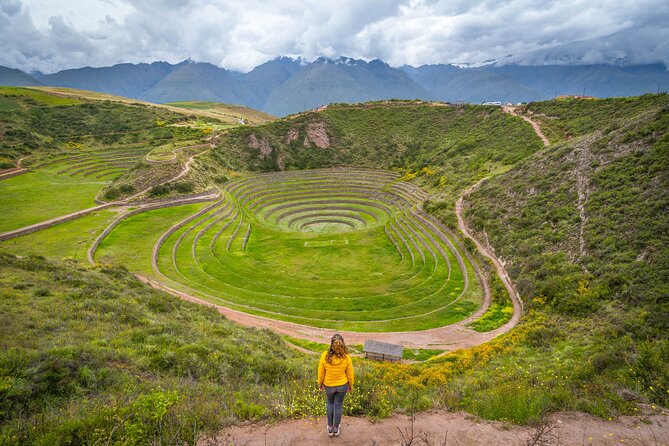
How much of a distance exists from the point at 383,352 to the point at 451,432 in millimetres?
9651

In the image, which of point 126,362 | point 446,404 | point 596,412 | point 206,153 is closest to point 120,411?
point 126,362

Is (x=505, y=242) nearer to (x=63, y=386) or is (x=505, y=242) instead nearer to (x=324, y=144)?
(x=63, y=386)

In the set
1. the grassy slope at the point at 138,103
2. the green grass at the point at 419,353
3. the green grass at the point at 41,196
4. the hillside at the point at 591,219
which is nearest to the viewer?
the green grass at the point at 419,353

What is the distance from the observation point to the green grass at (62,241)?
26.2 m

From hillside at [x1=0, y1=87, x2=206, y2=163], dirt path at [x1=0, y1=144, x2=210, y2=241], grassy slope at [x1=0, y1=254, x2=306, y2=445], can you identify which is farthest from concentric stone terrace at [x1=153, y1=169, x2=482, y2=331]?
hillside at [x1=0, y1=87, x2=206, y2=163]

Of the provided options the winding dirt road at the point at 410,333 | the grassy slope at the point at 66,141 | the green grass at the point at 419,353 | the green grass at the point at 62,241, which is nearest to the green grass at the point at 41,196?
the grassy slope at the point at 66,141

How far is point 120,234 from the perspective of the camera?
32.2m

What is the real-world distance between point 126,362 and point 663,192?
31.3 metres

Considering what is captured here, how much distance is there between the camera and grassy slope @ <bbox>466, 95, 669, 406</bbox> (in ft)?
43.9

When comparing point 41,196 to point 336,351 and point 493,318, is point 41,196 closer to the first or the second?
point 336,351

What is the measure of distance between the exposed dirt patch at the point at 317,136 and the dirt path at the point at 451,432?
67335mm

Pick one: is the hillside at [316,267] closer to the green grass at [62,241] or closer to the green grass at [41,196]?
the green grass at [62,241]

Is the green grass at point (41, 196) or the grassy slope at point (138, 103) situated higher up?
the grassy slope at point (138, 103)

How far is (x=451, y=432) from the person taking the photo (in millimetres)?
7363
